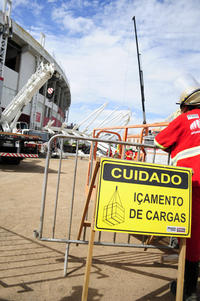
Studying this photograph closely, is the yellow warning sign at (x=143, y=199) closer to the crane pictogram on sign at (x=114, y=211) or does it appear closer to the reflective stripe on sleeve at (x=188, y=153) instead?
the crane pictogram on sign at (x=114, y=211)

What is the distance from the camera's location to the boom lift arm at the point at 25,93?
1431 cm

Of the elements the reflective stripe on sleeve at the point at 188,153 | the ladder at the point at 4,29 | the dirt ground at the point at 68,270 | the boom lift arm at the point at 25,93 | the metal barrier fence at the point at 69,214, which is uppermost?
the ladder at the point at 4,29

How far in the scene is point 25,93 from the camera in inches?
583

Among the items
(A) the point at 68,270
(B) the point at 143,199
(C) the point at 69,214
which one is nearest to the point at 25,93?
(C) the point at 69,214

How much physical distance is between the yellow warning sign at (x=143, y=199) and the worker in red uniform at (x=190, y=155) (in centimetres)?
12

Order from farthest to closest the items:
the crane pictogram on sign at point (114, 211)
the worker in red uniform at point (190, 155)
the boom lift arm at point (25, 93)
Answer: the boom lift arm at point (25, 93), the worker in red uniform at point (190, 155), the crane pictogram on sign at point (114, 211)

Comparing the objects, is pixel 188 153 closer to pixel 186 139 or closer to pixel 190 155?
pixel 190 155

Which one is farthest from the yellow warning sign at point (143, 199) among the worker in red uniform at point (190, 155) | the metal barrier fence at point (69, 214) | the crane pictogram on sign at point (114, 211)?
the metal barrier fence at point (69, 214)

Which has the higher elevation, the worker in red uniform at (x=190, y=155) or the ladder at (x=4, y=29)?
the ladder at (x=4, y=29)

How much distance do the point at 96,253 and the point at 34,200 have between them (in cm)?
274

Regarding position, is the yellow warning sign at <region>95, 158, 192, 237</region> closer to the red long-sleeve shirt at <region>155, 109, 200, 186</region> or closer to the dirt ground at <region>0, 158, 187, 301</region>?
the red long-sleeve shirt at <region>155, 109, 200, 186</region>

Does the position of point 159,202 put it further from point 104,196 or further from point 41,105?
point 41,105

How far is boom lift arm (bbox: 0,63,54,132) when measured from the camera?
47.0 feet

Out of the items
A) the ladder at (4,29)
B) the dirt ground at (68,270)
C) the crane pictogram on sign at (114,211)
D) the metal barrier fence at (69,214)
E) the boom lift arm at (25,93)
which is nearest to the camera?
the crane pictogram on sign at (114,211)
